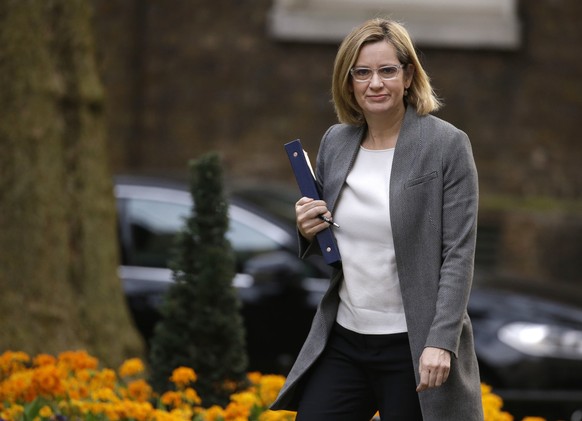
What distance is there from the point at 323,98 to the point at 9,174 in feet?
24.6

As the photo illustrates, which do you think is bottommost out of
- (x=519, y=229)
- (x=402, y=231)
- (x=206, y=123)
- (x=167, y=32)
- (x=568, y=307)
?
(x=402, y=231)

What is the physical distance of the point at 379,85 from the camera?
3.57 metres

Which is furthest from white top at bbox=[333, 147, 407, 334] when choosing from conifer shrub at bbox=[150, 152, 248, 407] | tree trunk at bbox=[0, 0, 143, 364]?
tree trunk at bbox=[0, 0, 143, 364]

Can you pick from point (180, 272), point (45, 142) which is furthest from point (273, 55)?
point (180, 272)

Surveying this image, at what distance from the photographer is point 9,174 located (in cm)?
604

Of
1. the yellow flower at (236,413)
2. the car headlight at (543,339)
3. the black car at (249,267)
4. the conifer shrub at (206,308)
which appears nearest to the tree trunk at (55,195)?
the black car at (249,267)

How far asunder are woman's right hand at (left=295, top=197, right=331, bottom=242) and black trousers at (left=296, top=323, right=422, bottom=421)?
1.06 feet

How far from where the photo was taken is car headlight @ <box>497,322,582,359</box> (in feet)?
22.4

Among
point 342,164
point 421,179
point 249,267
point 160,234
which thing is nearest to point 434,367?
point 421,179

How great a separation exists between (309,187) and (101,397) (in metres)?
1.25

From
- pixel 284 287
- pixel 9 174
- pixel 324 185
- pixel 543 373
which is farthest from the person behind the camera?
pixel 284 287

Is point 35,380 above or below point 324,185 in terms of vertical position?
below

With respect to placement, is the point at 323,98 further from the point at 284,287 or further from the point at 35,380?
the point at 35,380

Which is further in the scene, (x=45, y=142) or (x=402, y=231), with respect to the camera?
(x=45, y=142)
